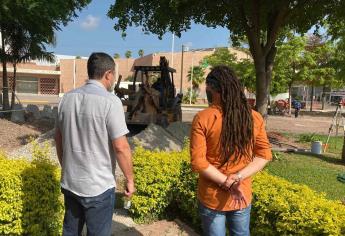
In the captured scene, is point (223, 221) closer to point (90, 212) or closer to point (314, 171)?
point (90, 212)

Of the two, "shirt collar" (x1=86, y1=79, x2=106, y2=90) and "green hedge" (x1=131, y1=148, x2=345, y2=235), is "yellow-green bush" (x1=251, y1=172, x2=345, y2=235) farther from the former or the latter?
"shirt collar" (x1=86, y1=79, x2=106, y2=90)

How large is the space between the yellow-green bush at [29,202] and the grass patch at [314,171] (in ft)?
15.2

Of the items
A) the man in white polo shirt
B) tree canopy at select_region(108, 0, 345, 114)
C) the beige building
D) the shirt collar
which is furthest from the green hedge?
the beige building

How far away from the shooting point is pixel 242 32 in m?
14.3

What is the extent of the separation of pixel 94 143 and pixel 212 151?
2.72ft

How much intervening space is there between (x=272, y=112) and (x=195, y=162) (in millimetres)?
32872

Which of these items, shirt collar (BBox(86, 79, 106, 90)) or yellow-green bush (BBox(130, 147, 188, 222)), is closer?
shirt collar (BBox(86, 79, 106, 90))

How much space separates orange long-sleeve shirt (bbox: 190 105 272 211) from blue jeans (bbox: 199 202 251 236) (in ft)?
0.18

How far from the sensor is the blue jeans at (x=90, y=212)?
3086 mm

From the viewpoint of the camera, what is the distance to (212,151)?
288 cm

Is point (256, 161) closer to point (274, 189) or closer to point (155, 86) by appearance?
point (274, 189)

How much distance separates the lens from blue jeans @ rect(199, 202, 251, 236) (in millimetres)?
2939

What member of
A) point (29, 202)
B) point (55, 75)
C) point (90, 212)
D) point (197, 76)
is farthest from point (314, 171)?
point (55, 75)

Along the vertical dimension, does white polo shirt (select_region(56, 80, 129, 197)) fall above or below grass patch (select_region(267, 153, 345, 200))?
above
